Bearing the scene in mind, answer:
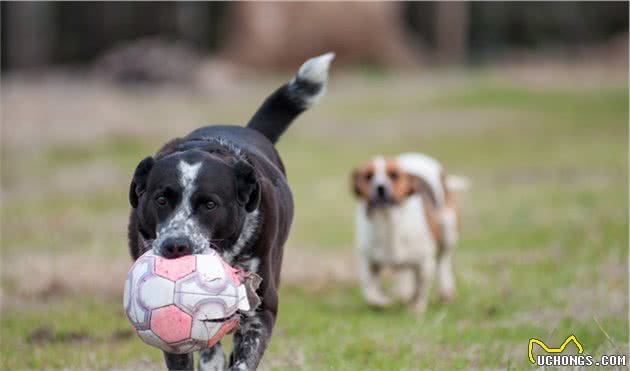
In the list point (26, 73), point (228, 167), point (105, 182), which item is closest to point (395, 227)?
point (228, 167)

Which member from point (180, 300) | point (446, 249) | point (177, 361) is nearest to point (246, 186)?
point (180, 300)

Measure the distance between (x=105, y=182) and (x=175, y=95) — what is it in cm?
880

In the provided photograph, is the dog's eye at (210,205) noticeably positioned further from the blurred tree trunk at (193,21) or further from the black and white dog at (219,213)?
the blurred tree trunk at (193,21)

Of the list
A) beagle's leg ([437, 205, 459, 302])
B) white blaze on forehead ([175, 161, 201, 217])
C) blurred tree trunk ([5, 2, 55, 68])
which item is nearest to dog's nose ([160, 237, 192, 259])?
white blaze on forehead ([175, 161, 201, 217])

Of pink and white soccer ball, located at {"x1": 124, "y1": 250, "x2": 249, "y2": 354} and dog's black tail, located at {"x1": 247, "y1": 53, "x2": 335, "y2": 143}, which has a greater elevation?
dog's black tail, located at {"x1": 247, "y1": 53, "x2": 335, "y2": 143}

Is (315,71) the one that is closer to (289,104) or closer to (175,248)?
(289,104)

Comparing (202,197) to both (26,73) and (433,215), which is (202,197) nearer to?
(433,215)

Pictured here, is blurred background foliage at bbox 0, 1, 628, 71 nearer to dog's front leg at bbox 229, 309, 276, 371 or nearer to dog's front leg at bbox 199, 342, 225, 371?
dog's front leg at bbox 199, 342, 225, 371

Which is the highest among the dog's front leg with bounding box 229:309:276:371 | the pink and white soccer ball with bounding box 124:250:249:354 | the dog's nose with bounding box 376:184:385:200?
the pink and white soccer ball with bounding box 124:250:249:354

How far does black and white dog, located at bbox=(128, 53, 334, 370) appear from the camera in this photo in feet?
13.6

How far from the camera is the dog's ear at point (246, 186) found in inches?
171

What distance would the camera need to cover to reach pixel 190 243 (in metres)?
4.04

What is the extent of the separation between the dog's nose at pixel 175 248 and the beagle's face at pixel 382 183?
157 inches

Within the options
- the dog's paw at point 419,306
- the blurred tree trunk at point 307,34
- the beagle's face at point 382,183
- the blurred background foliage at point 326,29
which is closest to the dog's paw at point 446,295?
the dog's paw at point 419,306
